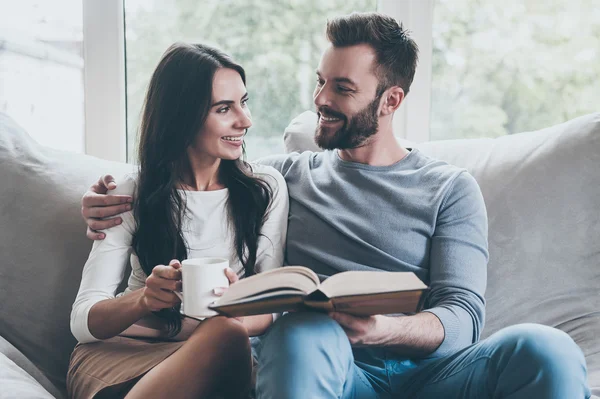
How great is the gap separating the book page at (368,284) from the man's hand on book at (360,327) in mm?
113

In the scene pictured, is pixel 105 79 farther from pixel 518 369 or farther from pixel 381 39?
A: pixel 518 369

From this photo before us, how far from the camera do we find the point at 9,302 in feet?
5.44

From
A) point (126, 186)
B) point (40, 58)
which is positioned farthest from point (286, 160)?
point (40, 58)

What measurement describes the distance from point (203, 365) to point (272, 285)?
32 cm

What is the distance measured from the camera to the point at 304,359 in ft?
3.63

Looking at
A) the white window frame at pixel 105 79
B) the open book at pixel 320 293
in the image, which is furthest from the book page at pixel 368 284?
the white window frame at pixel 105 79

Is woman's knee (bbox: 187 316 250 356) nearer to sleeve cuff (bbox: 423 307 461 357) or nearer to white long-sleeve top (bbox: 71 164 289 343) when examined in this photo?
white long-sleeve top (bbox: 71 164 289 343)

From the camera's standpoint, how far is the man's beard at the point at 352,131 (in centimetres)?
168

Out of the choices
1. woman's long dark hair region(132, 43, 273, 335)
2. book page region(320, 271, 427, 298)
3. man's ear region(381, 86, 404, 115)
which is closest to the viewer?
book page region(320, 271, 427, 298)

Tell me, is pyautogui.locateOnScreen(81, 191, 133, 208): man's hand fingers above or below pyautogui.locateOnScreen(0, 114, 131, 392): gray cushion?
above

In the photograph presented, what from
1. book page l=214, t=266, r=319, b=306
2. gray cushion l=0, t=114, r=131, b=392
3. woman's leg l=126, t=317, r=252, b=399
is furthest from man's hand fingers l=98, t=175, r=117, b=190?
book page l=214, t=266, r=319, b=306

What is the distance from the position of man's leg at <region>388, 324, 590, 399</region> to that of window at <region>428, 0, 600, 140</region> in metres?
1.32

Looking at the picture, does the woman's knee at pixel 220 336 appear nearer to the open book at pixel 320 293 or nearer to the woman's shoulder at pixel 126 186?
the open book at pixel 320 293

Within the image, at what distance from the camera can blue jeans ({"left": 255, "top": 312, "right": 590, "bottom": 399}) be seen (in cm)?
110
